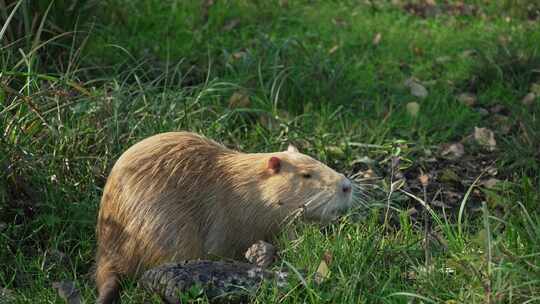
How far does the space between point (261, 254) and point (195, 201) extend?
30 centimetres

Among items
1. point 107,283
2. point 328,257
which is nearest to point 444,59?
point 328,257

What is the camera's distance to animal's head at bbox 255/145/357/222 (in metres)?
3.28

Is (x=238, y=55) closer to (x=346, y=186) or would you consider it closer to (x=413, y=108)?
(x=413, y=108)

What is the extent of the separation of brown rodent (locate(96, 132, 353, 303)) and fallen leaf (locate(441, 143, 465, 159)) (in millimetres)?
1408

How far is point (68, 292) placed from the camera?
10.1 feet

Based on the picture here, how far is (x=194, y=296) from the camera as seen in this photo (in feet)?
9.13

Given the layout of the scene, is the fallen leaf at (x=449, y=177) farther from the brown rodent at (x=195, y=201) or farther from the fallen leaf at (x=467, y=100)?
the brown rodent at (x=195, y=201)

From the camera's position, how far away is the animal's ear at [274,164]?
3295 mm

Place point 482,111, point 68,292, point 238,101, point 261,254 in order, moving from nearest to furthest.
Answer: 1. point 68,292
2. point 261,254
3. point 238,101
4. point 482,111

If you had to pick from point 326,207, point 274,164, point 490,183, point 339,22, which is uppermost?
point 274,164

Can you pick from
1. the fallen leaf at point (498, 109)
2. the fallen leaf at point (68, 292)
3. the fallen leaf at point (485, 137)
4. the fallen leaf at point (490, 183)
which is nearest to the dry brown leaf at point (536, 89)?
the fallen leaf at point (498, 109)

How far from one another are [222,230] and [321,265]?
0.49 m

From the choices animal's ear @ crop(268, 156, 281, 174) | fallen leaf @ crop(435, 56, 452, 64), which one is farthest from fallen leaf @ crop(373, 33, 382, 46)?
animal's ear @ crop(268, 156, 281, 174)

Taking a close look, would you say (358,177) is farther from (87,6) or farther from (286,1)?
(286,1)
